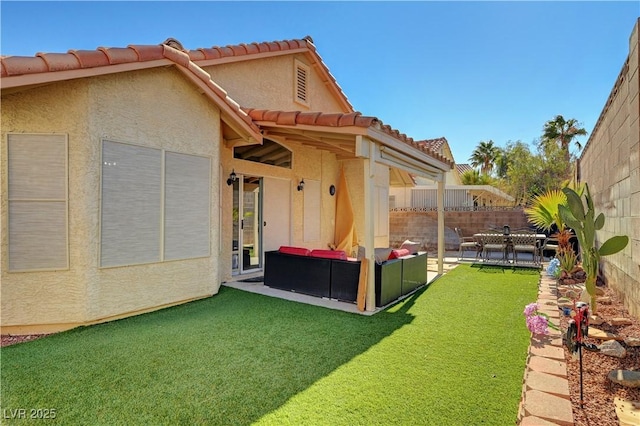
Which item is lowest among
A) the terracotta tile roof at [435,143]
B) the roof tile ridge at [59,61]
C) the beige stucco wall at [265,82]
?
the roof tile ridge at [59,61]

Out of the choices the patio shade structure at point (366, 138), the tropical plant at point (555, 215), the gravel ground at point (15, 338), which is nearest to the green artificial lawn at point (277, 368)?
the gravel ground at point (15, 338)

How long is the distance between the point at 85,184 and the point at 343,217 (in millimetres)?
10241

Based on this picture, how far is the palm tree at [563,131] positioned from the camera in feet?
126

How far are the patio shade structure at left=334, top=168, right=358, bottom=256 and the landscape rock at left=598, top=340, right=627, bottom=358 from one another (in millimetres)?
9893

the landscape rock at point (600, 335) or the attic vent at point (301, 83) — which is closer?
the landscape rock at point (600, 335)

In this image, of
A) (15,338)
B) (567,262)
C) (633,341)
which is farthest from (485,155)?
(15,338)

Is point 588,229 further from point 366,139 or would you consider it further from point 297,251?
point 297,251

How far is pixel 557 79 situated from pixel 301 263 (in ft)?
58.4

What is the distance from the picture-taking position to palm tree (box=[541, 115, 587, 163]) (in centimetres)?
3850

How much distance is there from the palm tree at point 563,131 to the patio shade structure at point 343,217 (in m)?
34.7

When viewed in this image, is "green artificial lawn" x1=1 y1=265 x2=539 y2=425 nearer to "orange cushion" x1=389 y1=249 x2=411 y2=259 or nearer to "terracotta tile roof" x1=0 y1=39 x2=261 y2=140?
"orange cushion" x1=389 y1=249 x2=411 y2=259

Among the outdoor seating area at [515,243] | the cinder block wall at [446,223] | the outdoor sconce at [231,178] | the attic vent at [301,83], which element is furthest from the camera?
the cinder block wall at [446,223]

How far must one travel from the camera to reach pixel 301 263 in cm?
908

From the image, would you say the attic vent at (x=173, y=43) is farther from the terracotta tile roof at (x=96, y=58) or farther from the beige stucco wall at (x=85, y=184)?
the beige stucco wall at (x=85, y=184)
